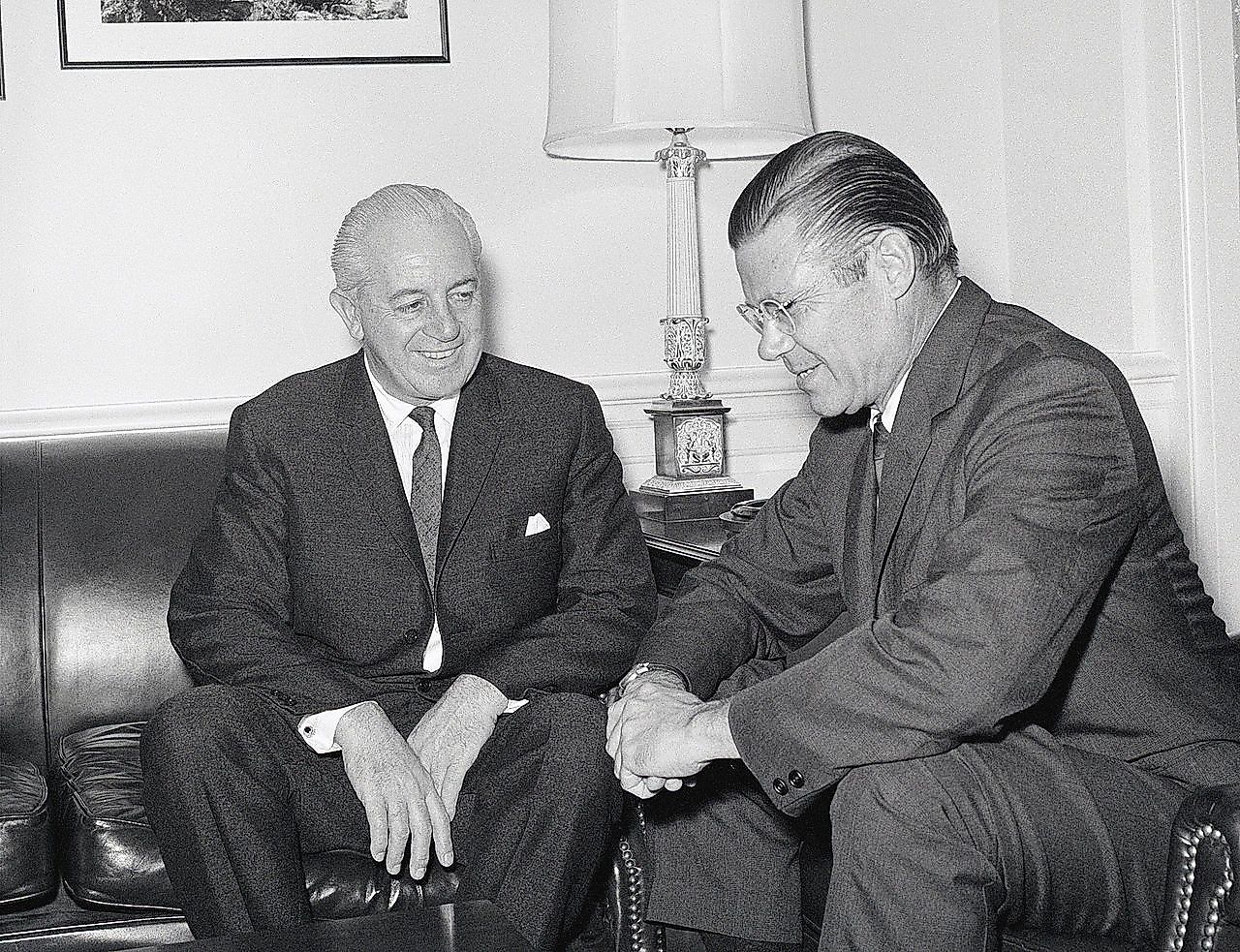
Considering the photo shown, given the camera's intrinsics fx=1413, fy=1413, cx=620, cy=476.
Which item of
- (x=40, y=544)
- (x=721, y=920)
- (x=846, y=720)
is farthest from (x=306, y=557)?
(x=846, y=720)

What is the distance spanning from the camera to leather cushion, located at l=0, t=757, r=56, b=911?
2.09m

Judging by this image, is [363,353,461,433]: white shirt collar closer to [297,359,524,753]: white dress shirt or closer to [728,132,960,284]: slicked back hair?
[297,359,524,753]: white dress shirt

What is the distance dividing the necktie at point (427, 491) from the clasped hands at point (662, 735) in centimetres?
55

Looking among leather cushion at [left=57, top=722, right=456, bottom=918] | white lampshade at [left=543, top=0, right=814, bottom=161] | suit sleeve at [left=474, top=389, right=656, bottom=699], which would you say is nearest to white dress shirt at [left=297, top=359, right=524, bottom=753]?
suit sleeve at [left=474, top=389, right=656, bottom=699]

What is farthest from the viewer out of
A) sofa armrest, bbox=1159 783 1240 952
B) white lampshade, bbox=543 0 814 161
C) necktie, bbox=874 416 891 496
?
white lampshade, bbox=543 0 814 161

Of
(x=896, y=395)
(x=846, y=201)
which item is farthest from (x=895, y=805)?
(x=846, y=201)

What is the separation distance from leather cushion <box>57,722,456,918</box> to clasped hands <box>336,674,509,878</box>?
55mm

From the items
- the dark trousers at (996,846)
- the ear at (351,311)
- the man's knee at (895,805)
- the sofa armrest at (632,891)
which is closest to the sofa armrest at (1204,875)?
the dark trousers at (996,846)

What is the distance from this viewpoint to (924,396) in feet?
5.71

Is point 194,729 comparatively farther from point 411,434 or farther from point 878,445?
point 878,445

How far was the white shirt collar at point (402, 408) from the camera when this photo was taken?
242 centimetres

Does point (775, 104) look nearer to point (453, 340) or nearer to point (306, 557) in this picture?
point (453, 340)

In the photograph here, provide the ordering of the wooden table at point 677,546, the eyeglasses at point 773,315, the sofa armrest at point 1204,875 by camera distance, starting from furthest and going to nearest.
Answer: the wooden table at point 677,546 → the eyeglasses at point 773,315 → the sofa armrest at point 1204,875

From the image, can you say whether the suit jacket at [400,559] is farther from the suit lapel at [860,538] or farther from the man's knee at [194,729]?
the suit lapel at [860,538]
